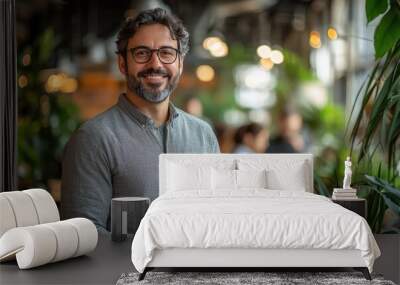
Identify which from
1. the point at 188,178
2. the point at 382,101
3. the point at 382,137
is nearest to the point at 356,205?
the point at 382,137

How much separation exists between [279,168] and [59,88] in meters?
2.39

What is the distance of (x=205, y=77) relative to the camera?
7297mm

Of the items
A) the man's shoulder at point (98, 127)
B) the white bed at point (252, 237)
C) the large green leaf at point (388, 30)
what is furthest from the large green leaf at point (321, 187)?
the man's shoulder at point (98, 127)

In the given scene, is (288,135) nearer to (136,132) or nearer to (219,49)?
(219,49)

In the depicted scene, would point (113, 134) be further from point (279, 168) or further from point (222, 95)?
point (279, 168)

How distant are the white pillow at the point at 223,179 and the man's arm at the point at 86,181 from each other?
117cm

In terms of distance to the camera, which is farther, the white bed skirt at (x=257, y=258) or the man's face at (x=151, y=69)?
A: the man's face at (x=151, y=69)

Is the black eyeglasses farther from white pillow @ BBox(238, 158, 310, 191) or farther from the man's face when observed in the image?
white pillow @ BBox(238, 158, 310, 191)

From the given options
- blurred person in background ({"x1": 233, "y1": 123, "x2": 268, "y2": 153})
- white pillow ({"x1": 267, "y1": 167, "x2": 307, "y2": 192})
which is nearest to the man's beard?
blurred person in background ({"x1": 233, "y1": 123, "x2": 268, "y2": 153})

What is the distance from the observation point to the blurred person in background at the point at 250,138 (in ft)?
23.9

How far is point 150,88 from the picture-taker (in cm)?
727

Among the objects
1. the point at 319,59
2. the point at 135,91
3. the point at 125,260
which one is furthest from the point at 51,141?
the point at 319,59

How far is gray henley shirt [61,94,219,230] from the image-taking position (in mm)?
7078

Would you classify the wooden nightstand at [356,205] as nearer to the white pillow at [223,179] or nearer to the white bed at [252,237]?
the white pillow at [223,179]
